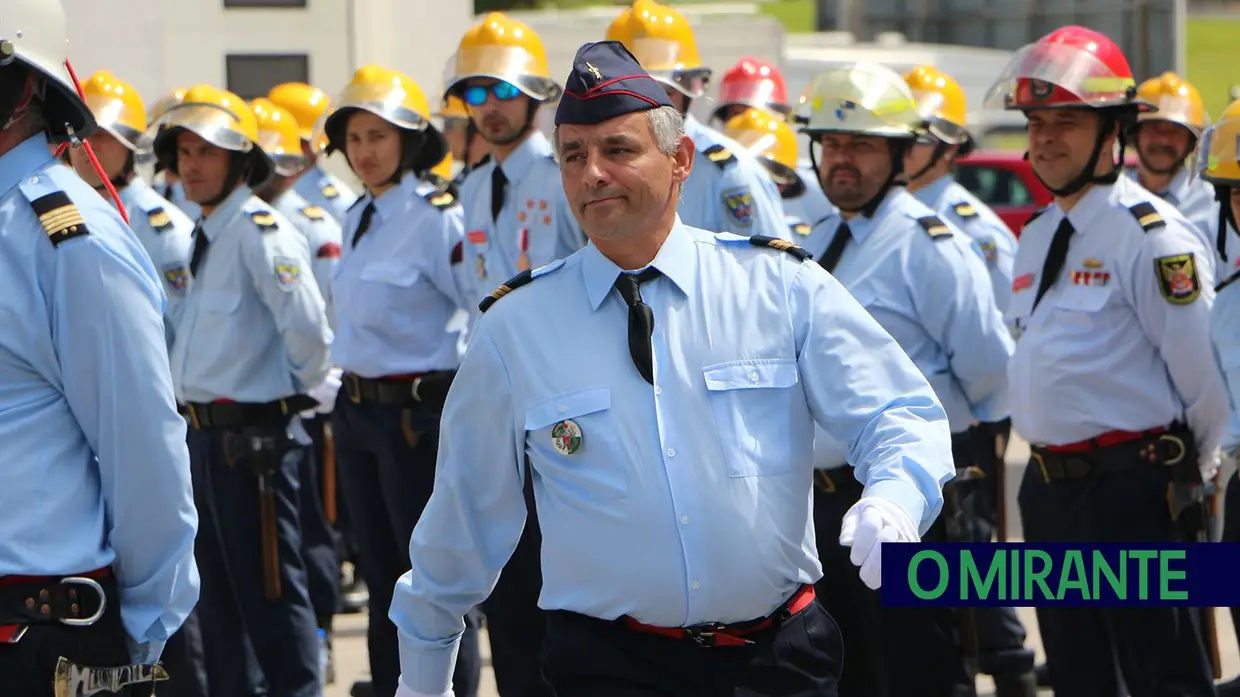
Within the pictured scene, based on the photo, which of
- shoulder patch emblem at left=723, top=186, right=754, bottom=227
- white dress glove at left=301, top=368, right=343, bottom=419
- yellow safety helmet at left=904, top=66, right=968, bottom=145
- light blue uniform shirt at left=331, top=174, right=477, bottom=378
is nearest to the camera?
shoulder patch emblem at left=723, top=186, right=754, bottom=227

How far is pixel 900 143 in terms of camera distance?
6.41 meters

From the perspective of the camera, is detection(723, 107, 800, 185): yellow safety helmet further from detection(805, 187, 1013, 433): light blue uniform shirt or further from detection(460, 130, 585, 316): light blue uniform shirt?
detection(805, 187, 1013, 433): light blue uniform shirt

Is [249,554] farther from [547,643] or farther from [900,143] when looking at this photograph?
[547,643]

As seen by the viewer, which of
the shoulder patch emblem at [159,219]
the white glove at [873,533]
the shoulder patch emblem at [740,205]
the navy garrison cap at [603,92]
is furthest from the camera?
the shoulder patch emblem at [159,219]

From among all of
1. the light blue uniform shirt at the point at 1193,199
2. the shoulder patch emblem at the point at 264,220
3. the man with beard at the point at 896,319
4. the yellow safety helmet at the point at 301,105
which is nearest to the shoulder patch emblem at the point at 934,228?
the man with beard at the point at 896,319

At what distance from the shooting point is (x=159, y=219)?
7762mm

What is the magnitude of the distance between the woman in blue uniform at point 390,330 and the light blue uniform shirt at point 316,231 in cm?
173

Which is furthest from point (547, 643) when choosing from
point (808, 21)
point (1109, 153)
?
point (808, 21)

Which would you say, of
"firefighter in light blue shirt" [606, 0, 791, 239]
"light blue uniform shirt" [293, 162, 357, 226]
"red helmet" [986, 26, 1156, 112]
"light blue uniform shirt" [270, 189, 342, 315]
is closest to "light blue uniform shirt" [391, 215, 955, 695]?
"red helmet" [986, 26, 1156, 112]

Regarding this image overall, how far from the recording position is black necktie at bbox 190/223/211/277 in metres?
7.32

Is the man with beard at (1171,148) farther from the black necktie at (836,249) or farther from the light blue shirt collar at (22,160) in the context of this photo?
the light blue shirt collar at (22,160)

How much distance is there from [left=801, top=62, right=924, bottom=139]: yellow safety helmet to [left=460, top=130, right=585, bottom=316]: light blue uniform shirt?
3.35 ft

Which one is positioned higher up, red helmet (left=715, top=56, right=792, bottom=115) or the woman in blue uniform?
red helmet (left=715, top=56, right=792, bottom=115)

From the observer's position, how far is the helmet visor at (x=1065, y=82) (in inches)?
238
